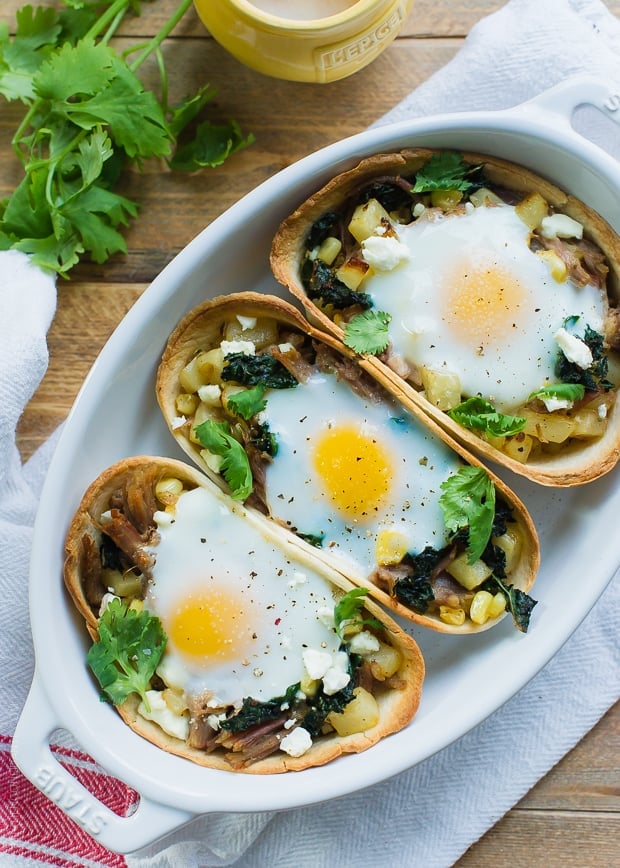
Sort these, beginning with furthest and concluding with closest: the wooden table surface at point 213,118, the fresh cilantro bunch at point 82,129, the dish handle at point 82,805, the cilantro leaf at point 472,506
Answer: the wooden table surface at point 213,118
the fresh cilantro bunch at point 82,129
the cilantro leaf at point 472,506
the dish handle at point 82,805

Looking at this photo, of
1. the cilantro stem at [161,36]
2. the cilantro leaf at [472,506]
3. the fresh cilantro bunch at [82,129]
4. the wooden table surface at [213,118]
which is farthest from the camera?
the wooden table surface at [213,118]

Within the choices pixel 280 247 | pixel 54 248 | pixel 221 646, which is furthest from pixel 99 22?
pixel 221 646

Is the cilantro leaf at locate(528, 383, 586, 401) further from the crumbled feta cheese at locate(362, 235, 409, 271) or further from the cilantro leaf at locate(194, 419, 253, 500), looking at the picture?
the cilantro leaf at locate(194, 419, 253, 500)

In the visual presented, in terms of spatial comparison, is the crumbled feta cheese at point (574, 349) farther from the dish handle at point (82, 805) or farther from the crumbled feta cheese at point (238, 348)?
the dish handle at point (82, 805)

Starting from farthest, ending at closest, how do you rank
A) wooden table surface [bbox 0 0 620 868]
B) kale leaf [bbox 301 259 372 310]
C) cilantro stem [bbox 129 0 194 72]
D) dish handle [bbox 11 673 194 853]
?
wooden table surface [bbox 0 0 620 868] < cilantro stem [bbox 129 0 194 72] < kale leaf [bbox 301 259 372 310] < dish handle [bbox 11 673 194 853]

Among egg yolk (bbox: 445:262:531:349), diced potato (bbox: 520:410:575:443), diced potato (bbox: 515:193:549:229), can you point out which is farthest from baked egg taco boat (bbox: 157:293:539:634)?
diced potato (bbox: 515:193:549:229)

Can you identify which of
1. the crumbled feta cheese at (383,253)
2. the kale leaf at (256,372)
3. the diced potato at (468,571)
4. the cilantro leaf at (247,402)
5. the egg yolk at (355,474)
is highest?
the crumbled feta cheese at (383,253)

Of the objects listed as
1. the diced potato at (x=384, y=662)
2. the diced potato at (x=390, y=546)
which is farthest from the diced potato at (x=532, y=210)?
the diced potato at (x=384, y=662)

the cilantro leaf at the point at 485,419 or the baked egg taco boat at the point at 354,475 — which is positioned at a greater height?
the cilantro leaf at the point at 485,419
